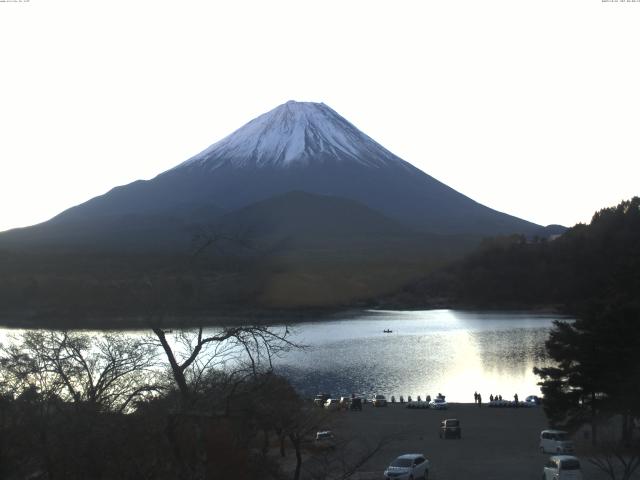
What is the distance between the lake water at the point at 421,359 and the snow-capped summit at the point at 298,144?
76.3 m

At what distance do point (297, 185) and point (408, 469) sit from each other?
10799cm

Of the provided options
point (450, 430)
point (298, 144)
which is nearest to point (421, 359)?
point (450, 430)

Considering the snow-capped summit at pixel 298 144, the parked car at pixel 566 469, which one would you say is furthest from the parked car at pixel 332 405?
the snow-capped summit at pixel 298 144

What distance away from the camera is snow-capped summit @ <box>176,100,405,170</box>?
125062mm

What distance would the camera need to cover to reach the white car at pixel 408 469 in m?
10.1

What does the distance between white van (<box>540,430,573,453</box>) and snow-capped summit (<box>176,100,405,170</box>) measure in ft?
367

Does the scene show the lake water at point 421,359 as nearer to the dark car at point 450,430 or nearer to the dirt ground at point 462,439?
the dirt ground at point 462,439

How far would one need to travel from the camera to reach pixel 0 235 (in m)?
67.2

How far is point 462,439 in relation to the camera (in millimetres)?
14227

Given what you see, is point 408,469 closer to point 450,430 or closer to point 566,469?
point 566,469

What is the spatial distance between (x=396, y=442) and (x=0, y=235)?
195 feet

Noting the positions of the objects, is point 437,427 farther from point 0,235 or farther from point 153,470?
point 0,235

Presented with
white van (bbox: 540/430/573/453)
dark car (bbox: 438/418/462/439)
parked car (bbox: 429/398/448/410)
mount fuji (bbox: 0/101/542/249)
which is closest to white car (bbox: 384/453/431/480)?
white van (bbox: 540/430/573/453)

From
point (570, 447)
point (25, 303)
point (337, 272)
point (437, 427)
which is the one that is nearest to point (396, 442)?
point (437, 427)
